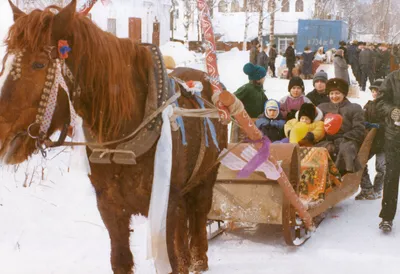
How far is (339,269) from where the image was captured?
4.95 metres

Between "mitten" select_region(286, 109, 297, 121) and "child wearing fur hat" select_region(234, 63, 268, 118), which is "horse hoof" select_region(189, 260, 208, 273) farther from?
"child wearing fur hat" select_region(234, 63, 268, 118)

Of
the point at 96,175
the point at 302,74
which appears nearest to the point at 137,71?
the point at 96,175

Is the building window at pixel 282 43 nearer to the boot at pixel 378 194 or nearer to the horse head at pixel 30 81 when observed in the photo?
the boot at pixel 378 194

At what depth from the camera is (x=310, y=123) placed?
6.50 meters

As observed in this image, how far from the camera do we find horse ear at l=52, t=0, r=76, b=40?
2.70m

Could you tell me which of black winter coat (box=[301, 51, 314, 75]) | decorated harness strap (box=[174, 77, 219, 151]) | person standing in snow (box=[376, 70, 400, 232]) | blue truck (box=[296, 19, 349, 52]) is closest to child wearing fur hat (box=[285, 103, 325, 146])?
person standing in snow (box=[376, 70, 400, 232])

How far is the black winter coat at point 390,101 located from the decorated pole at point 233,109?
154 cm

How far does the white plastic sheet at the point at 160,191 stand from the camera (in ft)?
10.8

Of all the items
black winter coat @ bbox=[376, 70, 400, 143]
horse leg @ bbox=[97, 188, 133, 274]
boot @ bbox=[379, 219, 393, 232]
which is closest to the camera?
horse leg @ bbox=[97, 188, 133, 274]

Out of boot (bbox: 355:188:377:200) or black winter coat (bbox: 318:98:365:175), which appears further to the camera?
boot (bbox: 355:188:377:200)

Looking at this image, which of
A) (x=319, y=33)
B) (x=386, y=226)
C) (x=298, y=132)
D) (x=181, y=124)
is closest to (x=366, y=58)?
(x=319, y=33)

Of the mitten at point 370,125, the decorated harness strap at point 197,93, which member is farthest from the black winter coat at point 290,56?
the decorated harness strap at point 197,93

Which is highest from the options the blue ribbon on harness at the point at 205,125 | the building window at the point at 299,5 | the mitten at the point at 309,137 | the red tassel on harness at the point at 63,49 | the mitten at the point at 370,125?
the building window at the point at 299,5

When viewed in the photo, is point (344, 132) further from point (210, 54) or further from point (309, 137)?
point (210, 54)
